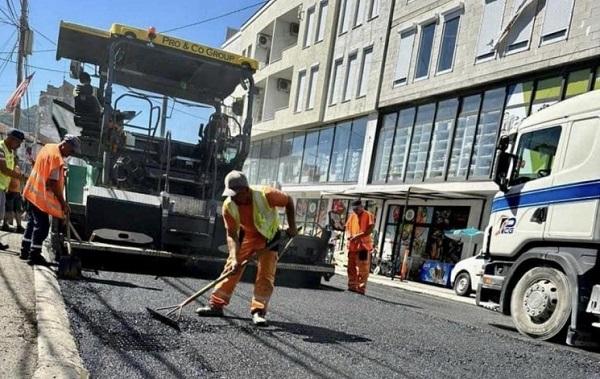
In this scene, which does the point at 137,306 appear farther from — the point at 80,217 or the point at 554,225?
the point at 554,225

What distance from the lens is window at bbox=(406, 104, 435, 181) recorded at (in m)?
18.4

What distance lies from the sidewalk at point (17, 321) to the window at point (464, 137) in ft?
43.3

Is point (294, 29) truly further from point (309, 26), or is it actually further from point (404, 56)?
point (404, 56)

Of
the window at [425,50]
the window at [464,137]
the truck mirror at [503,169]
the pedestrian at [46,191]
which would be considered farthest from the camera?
the window at [425,50]

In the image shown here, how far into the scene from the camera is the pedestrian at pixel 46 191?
6.25m

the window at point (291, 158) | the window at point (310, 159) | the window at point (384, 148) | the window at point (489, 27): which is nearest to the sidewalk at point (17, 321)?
the window at point (489, 27)

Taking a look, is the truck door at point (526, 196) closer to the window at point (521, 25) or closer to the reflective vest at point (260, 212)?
the reflective vest at point (260, 212)

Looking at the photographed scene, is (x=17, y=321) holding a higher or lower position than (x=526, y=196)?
lower

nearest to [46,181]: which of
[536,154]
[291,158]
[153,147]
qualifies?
[153,147]

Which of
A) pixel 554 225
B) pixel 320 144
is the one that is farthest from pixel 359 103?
pixel 554 225

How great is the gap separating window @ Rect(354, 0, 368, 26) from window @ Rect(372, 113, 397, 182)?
4.99 m

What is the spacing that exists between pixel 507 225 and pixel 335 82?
17.8 meters

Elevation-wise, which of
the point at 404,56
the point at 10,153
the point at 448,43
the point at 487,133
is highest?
the point at 448,43

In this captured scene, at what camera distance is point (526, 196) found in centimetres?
704
